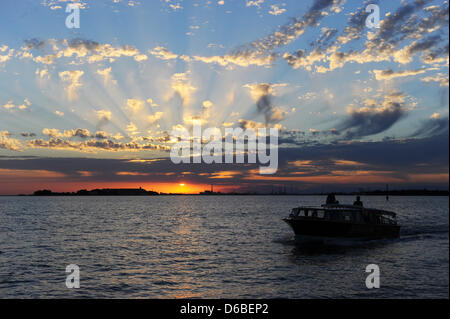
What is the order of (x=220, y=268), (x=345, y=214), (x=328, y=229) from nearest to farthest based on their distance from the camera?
(x=220, y=268), (x=328, y=229), (x=345, y=214)

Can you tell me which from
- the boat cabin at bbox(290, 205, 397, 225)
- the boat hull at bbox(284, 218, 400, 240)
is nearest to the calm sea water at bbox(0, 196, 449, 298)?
the boat hull at bbox(284, 218, 400, 240)

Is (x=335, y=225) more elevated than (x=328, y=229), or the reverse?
(x=335, y=225)

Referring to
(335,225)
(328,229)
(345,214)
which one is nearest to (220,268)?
(328,229)

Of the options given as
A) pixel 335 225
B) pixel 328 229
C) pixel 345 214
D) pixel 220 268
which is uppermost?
pixel 345 214

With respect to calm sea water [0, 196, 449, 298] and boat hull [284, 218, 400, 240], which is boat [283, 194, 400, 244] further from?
calm sea water [0, 196, 449, 298]

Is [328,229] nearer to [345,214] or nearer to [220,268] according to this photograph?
[345,214]

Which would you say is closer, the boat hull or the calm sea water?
the calm sea water

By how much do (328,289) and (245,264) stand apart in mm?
10584

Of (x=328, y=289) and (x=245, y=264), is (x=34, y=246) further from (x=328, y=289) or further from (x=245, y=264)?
(x=328, y=289)

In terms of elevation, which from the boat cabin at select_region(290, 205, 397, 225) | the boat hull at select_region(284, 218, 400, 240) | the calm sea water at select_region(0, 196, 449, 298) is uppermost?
the boat cabin at select_region(290, 205, 397, 225)

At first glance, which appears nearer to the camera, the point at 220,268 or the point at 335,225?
the point at 220,268

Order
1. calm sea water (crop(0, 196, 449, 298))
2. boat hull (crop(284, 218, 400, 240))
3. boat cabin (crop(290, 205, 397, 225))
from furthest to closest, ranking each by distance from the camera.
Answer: boat cabin (crop(290, 205, 397, 225)), boat hull (crop(284, 218, 400, 240)), calm sea water (crop(0, 196, 449, 298))

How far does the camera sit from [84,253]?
41.2m
